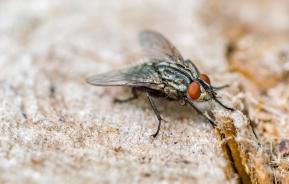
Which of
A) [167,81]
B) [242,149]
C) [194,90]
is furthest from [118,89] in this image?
[242,149]

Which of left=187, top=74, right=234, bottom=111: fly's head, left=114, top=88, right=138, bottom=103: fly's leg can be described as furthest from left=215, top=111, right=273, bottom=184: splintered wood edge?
left=114, top=88, right=138, bottom=103: fly's leg

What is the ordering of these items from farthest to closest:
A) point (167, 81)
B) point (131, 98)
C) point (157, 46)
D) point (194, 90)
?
point (157, 46), point (131, 98), point (167, 81), point (194, 90)

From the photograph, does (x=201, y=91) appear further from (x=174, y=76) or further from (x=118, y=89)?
(x=118, y=89)

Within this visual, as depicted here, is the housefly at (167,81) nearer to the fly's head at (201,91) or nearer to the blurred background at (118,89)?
the fly's head at (201,91)

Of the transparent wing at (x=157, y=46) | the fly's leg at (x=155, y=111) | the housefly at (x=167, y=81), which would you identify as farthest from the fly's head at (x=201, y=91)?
the transparent wing at (x=157, y=46)

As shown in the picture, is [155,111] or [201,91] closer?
[201,91]

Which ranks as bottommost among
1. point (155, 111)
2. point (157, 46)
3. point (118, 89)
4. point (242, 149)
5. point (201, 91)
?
point (242, 149)

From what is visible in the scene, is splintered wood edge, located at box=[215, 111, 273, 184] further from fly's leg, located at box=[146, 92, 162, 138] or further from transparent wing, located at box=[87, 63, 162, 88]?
transparent wing, located at box=[87, 63, 162, 88]

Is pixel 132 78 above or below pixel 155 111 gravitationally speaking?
above

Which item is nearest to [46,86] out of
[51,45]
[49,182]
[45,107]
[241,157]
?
[45,107]
